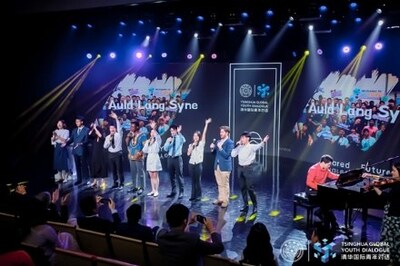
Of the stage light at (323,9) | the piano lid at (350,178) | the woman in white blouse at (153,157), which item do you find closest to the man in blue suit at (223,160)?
the woman in white blouse at (153,157)

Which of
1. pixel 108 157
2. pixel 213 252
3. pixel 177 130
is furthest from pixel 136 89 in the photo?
pixel 213 252

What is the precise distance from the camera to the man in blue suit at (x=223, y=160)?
8516mm

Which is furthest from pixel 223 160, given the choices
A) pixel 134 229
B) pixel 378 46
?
pixel 134 229

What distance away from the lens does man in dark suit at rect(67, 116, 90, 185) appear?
10609 mm

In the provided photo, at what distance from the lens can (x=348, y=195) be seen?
6.72m

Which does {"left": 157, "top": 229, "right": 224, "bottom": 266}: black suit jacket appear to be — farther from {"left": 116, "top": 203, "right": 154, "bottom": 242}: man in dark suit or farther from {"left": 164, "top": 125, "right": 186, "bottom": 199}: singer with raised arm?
{"left": 164, "top": 125, "right": 186, "bottom": 199}: singer with raised arm

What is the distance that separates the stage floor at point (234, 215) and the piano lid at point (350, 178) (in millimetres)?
818

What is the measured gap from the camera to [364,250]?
5.29 metres

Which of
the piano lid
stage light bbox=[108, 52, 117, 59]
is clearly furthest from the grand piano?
stage light bbox=[108, 52, 117, 59]

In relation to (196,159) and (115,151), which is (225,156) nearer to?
(196,159)

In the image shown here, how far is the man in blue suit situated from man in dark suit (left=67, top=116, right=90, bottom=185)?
3602 mm

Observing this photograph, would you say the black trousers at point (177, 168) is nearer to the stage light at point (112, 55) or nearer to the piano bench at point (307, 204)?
the piano bench at point (307, 204)

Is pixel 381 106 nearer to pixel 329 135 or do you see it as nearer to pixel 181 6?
pixel 329 135

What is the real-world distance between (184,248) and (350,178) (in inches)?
167
